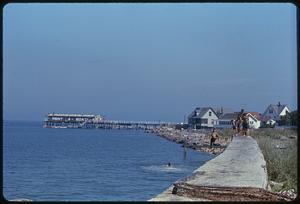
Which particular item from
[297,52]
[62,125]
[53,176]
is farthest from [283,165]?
[62,125]

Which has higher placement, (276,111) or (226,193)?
(276,111)

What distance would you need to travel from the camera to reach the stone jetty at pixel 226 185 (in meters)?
4.00

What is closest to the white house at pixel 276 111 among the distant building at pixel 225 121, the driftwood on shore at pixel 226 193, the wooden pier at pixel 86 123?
the driftwood on shore at pixel 226 193

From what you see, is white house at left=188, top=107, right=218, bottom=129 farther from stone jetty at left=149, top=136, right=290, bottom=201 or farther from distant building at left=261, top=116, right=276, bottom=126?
stone jetty at left=149, top=136, right=290, bottom=201

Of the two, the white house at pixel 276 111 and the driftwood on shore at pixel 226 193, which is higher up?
the white house at pixel 276 111

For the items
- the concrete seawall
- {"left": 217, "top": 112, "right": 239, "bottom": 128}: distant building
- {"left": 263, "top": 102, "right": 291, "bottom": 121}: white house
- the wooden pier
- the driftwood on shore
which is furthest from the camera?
the wooden pier

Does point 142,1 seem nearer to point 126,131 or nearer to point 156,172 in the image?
point 156,172

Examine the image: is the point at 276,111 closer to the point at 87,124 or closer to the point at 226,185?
the point at 226,185

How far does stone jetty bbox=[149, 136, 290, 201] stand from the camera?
13.1ft

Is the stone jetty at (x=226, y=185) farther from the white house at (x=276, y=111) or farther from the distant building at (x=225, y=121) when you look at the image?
the distant building at (x=225, y=121)

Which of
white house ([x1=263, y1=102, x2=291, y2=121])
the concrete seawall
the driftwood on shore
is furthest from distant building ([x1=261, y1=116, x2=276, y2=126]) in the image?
the driftwood on shore

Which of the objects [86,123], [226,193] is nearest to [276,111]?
[226,193]

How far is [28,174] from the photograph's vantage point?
23.2 metres

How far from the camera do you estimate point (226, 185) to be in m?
5.45
